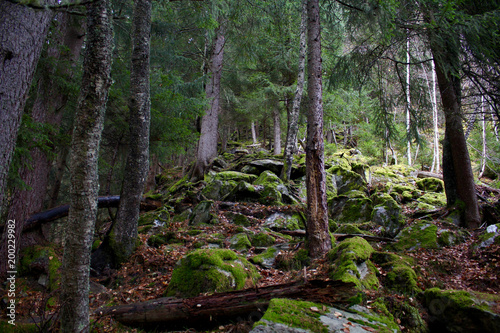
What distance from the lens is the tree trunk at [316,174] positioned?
562 centimetres

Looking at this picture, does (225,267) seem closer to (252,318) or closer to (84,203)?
(252,318)

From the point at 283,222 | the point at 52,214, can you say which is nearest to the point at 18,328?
the point at 52,214

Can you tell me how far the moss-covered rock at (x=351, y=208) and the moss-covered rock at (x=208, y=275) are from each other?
5.49 metres

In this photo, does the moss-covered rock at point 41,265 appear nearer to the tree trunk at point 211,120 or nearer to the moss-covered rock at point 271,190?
the moss-covered rock at point 271,190

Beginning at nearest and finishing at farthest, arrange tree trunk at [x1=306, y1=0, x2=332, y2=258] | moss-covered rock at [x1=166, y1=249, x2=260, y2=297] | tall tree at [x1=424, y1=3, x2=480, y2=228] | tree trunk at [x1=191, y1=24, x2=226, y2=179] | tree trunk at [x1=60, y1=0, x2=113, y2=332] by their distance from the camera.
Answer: tree trunk at [x1=60, y1=0, x2=113, y2=332]
moss-covered rock at [x1=166, y1=249, x2=260, y2=297]
tree trunk at [x1=306, y1=0, x2=332, y2=258]
tall tree at [x1=424, y1=3, x2=480, y2=228]
tree trunk at [x1=191, y1=24, x2=226, y2=179]

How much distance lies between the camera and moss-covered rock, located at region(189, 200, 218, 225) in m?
8.51

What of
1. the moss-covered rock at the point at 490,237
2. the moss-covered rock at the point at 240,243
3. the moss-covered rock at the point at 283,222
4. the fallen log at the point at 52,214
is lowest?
the moss-covered rock at the point at 240,243

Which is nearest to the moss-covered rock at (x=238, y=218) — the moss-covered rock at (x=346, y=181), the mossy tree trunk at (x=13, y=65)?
the moss-covered rock at (x=346, y=181)

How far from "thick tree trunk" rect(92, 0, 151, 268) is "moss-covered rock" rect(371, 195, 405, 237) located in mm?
6835

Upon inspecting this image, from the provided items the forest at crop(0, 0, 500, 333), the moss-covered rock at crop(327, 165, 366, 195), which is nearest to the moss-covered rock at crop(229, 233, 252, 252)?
the forest at crop(0, 0, 500, 333)

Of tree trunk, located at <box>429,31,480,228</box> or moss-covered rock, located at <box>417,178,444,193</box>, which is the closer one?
tree trunk, located at <box>429,31,480,228</box>

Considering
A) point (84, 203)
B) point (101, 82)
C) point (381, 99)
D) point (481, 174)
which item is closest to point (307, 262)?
point (84, 203)

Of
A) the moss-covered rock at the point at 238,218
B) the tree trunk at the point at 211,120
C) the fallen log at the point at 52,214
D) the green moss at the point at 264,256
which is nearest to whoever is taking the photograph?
the green moss at the point at 264,256

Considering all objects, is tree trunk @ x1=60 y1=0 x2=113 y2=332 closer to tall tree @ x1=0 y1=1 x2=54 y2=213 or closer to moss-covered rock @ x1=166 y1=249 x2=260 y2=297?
tall tree @ x1=0 y1=1 x2=54 y2=213
